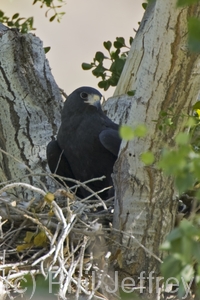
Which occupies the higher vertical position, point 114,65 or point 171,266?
point 114,65

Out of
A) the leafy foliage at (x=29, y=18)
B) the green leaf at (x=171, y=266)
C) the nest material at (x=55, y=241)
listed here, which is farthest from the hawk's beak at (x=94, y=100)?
the green leaf at (x=171, y=266)

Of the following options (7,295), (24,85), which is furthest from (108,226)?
(24,85)

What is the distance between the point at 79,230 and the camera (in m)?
3.31

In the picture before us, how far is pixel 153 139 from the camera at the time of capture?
3152mm

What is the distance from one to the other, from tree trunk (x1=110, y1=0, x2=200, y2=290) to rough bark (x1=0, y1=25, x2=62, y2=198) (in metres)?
1.36

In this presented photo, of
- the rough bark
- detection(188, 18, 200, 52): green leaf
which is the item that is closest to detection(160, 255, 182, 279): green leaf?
detection(188, 18, 200, 52): green leaf

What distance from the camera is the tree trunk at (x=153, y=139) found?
2.99m

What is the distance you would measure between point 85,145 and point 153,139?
4.76ft

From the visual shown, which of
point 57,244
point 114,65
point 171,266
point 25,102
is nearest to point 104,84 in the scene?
point 114,65

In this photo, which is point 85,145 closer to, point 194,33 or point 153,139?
point 153,139

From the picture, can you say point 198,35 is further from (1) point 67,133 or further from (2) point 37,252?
(1) point 67,133

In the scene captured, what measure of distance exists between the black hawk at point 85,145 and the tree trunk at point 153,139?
1.09m

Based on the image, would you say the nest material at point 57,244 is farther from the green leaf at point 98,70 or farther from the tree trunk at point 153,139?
the green leaf at point 98,70

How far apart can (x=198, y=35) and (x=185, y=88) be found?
4.67 ft
